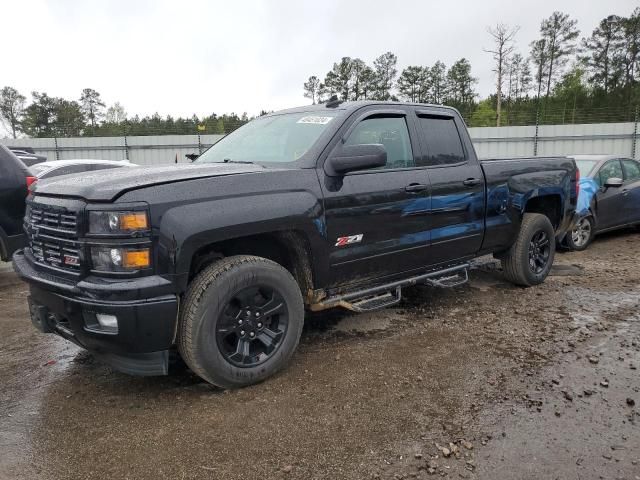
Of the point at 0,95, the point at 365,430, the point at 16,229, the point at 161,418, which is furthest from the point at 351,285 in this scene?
the point at 0,95

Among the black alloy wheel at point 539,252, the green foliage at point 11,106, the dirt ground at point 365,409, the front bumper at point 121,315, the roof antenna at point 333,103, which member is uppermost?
the green foliage at point 11,106

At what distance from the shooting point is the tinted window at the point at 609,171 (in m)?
8.01

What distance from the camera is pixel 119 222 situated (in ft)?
8.75

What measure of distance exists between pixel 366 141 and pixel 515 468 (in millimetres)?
2534

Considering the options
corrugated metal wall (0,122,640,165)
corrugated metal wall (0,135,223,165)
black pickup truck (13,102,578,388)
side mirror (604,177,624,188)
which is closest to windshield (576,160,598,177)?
side mirror (604,177,624,188)

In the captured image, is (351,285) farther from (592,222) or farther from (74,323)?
(592,222)

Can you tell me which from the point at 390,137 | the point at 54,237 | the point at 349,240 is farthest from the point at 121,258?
the point at 390,137

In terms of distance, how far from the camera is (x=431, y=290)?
5.59 m

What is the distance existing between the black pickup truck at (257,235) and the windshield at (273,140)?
2 cm

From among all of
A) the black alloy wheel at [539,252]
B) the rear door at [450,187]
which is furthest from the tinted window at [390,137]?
the black alloy wheel at [539,252]

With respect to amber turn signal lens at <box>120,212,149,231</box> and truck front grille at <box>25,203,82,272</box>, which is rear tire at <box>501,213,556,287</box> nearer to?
amber turn signal lens at <box>120,212,149,231</box>

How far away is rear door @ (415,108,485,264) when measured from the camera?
4250 mm

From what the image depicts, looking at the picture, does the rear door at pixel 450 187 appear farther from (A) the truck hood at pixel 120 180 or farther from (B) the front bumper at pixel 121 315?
(B) the front bumper at pixel 121 315

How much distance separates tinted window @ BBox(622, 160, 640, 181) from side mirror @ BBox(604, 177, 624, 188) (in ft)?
2.29
